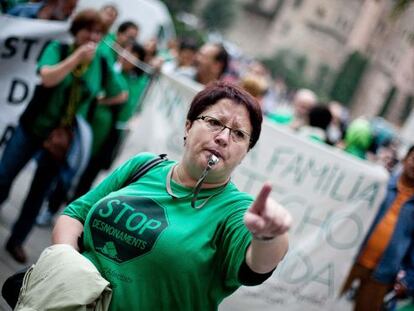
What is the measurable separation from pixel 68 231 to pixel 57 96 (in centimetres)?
180

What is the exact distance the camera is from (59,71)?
3.12m

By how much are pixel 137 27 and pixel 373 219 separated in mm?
2897

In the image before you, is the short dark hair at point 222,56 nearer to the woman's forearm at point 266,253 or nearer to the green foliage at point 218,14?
the woman's forearm at point 266,253

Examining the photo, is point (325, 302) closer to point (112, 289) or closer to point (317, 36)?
point (112, 289)

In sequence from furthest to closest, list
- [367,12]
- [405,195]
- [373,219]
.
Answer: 1. [367,12]
2. [373,219]
3. [405,195]

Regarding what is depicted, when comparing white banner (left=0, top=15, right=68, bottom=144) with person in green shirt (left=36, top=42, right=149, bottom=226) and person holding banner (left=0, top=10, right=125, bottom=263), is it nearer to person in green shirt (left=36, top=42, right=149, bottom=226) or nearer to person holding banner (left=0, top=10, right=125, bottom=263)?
person holding banner (left=0, top=10, right=125, bottom=263)

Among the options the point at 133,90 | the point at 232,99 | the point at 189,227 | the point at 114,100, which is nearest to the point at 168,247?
→ the point at 189,227

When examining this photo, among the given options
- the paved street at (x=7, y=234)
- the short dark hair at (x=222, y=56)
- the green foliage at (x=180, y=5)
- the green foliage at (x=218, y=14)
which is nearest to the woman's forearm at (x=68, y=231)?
the paved street at (x=7, y=234)

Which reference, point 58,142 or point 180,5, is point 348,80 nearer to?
point 180,5

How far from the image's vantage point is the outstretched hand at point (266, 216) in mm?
1211

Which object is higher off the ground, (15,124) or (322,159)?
(322,159)

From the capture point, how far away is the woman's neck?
1.62 m

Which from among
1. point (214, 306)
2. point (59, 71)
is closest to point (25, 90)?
point (59, 71)

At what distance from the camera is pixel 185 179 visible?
5.53ft
